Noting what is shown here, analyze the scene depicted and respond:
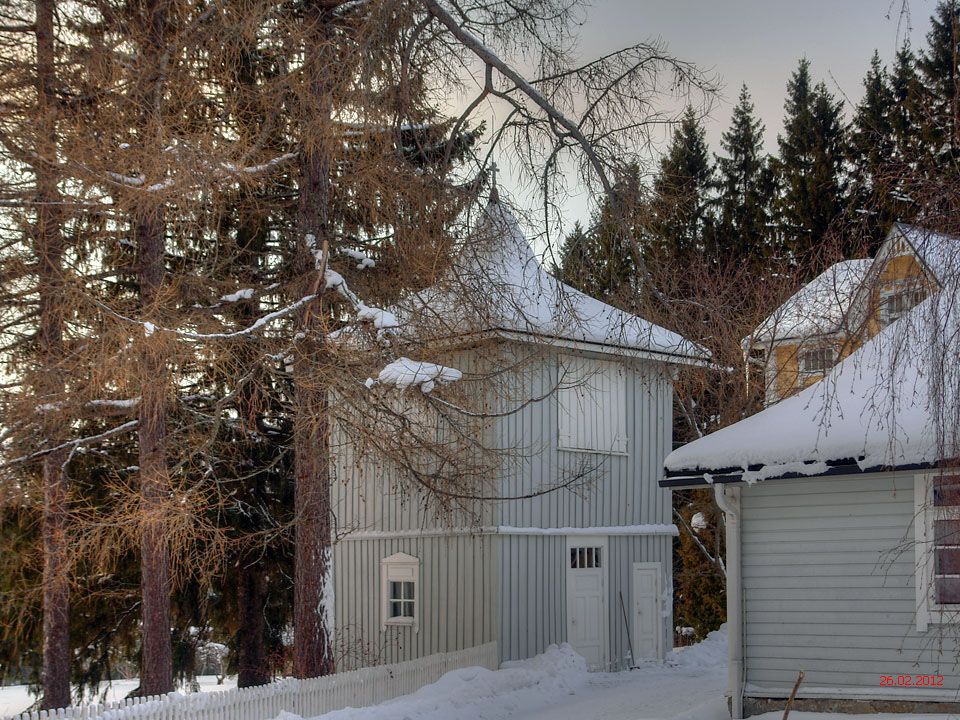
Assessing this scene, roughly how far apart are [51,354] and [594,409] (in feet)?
30.9

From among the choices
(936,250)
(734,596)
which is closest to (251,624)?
(734,596)

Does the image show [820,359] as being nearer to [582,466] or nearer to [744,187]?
Answer: [582,466]

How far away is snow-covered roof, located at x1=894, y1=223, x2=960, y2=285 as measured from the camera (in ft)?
22.3

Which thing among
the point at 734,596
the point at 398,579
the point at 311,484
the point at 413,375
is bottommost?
the point at 398,579

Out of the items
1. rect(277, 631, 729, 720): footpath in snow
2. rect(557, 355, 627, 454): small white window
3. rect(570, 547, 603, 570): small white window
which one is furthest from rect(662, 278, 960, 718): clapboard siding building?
rect(570, 547, 603, 570): small white window

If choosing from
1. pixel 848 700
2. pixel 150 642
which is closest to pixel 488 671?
pixel 150 642

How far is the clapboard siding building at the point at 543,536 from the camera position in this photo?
713 inches

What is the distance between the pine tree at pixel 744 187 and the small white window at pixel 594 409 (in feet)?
69.2

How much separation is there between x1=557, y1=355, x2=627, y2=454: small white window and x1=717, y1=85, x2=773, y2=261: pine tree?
2110cm

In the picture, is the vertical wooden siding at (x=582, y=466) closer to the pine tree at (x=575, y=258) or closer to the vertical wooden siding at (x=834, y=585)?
the vertical wooden siding at (x=834, y=585)

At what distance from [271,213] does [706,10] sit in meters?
10.7

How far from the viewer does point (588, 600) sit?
19.6 m

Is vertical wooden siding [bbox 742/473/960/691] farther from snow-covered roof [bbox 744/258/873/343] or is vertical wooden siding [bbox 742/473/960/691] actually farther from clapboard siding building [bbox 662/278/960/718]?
snow-covered roof [bbox 744/258/873/343]

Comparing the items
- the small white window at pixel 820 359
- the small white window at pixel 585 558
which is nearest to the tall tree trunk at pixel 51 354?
the small white window at pixel 585 558
